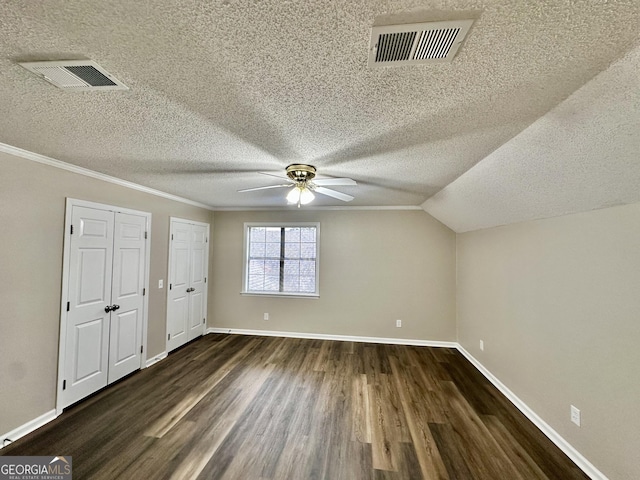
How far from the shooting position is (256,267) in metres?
5.13

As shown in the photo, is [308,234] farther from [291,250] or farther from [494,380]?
[494,380]

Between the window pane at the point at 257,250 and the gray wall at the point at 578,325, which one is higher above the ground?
the window pane at the point at 257,250

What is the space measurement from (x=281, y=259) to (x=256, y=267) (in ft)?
1.74

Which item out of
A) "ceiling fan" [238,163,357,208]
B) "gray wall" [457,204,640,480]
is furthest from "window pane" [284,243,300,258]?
"gray wall" [457,204,640,480]

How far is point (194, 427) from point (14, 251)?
7.01ft

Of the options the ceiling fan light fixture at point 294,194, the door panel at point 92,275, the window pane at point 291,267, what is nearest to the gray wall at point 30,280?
the door panel at point 92,275

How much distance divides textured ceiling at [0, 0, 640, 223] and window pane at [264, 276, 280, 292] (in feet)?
10.2

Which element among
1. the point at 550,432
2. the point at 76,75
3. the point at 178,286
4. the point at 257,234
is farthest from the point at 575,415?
the point at 178,286

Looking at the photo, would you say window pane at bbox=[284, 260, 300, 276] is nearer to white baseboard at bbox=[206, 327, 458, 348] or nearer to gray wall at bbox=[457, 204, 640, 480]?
white baseboard at bbox=[206, 327, 458, 348]

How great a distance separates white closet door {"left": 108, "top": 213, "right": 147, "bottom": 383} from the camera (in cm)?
310

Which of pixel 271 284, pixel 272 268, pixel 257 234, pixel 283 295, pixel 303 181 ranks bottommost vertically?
pixel 283 295

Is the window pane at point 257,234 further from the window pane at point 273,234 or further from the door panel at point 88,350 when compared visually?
the door panel at point 88,350

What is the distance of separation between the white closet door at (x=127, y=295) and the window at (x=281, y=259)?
190cm

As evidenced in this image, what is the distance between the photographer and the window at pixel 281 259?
495 cm
